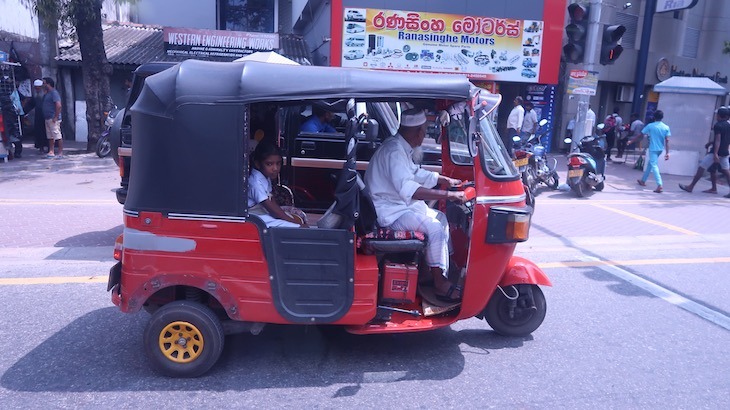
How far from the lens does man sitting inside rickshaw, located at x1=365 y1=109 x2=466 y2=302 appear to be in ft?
13.6

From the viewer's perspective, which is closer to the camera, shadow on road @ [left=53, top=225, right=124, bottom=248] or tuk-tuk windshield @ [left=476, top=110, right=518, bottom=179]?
tuk-tuk windshield @ [left=476, top=110, right=518, bottom=179]

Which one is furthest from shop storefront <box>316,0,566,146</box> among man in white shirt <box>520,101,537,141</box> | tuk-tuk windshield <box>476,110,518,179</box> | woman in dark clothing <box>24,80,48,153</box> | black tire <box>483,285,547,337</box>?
black tire <box>483,285,547,337</box>

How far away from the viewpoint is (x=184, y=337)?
376 cm

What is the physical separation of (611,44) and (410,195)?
7.40 m

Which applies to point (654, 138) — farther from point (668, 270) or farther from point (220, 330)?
point (220, 330)

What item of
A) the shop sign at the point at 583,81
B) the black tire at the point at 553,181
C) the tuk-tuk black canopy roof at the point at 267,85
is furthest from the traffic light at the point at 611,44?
the tuk-tuk black canopy roof at the point at 267,85

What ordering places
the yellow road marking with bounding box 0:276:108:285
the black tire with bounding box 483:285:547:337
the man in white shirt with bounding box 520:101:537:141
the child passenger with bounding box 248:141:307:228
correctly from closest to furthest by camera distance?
1. the child passenger with bounding box 248:141:307:228
2. the black tire with bounding box 483:285:547:337
3. the yellow road marking with bounding box 0:276:108:285
4. the man in white shirt with bounding box 520:101:537:141

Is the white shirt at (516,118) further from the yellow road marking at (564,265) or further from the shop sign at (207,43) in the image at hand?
the yellow road marking at (564,265)

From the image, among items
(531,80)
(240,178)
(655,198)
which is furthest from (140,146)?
(531,80)

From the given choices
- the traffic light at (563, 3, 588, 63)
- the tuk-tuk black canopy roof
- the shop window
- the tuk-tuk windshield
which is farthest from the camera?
the shop window

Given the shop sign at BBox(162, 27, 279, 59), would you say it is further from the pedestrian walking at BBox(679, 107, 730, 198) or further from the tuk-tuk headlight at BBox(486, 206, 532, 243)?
the tuk-tuk headlight at BBox(486, 206, 532, 243)

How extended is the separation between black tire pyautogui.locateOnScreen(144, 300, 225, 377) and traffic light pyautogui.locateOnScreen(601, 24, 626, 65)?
8.61 meters

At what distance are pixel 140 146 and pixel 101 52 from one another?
37.0 feet

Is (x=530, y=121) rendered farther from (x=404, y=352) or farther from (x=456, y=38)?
(x=404, y=352)
